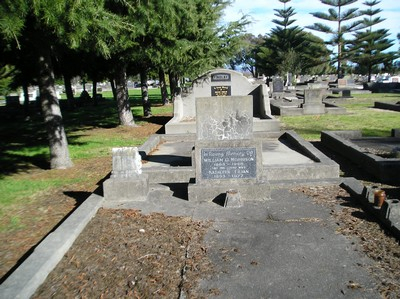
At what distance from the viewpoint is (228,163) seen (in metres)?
6.57

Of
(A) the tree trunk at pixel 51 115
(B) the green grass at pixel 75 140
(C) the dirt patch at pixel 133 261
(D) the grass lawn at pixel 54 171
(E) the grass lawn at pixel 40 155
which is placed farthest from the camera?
(A) the tree trunk at pixel 51 115

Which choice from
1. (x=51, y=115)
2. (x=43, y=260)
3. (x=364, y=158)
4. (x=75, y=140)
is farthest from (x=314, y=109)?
(x=43, y=260)

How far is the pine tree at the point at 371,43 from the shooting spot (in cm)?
4909

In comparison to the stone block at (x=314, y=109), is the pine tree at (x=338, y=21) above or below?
above

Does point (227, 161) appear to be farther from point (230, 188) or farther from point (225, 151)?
point (230, 188)

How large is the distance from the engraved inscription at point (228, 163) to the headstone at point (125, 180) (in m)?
1.12

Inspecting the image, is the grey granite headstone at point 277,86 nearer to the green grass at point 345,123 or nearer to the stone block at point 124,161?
the green grass at point 345,123

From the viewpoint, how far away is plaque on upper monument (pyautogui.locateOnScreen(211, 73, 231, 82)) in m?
16.1

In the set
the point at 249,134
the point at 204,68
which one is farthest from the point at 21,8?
the point at 204,68

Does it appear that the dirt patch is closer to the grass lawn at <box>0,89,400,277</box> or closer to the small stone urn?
the grass lawn at <box>0,89,400,277</box>

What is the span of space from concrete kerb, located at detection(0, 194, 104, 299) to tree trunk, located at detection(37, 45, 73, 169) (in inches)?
156

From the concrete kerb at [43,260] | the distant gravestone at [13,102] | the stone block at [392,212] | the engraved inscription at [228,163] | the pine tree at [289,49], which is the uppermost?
the pine tree at [289,49]

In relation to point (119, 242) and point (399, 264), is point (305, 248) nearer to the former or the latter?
point (399, 264)

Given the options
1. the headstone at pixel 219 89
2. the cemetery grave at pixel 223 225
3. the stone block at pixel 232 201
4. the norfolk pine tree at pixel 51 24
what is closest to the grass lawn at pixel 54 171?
the cemetery grave at pixel 223 225
